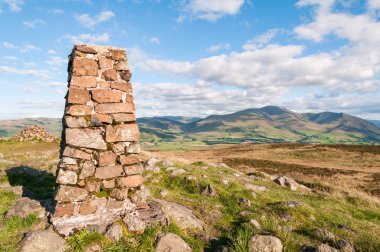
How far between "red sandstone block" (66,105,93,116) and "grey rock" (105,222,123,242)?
12.5 ft

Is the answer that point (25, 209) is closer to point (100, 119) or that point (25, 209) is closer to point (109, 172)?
point (109, 172)

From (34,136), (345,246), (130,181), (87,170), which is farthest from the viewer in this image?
(34,136)

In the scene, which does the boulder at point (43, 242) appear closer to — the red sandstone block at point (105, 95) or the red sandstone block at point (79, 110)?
the red sandstone block at point (79, 110)

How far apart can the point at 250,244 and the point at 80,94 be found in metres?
7.16

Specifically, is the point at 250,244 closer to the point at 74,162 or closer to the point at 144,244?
the point at 144,244

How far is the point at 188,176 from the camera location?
A: 63.7 feet

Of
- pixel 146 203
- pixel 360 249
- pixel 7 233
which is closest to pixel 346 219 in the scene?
pixel 360 249

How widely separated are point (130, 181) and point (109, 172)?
0.83 m

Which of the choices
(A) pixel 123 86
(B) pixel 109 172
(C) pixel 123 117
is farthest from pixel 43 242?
(A) pixel 123 86

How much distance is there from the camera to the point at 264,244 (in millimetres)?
8688

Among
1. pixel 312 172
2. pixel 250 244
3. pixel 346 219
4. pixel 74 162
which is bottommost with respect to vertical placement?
pixel 312 172

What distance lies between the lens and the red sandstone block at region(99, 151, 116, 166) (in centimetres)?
1014

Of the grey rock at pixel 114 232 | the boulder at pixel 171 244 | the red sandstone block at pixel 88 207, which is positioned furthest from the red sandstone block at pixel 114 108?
the boulder at pixel 171 244

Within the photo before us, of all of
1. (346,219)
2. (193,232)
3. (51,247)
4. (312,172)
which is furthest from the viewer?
(312,172)
